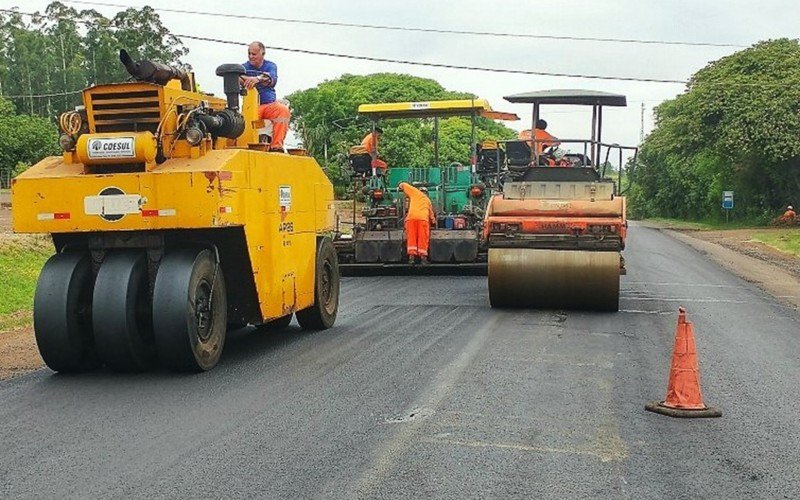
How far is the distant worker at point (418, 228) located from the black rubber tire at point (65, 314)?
30.6ft

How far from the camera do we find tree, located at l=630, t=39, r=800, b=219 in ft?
111

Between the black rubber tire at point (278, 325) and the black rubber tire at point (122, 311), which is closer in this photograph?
the black rubber tire at point (122, 311)

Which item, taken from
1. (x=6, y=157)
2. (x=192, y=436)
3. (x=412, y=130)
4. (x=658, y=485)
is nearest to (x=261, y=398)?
(x=192, y=436)

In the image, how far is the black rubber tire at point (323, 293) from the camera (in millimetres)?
10201

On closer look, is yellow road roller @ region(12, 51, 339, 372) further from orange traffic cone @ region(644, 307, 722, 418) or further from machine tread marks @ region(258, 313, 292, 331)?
orange traffic cone @ region(644, 307, 722, 418)

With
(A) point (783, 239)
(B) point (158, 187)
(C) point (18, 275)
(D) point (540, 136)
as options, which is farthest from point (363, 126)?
(B) point (158, 187)

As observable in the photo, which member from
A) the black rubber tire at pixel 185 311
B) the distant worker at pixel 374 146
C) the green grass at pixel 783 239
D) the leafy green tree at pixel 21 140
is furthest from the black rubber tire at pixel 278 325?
the leafy green tree at pixel 21 140

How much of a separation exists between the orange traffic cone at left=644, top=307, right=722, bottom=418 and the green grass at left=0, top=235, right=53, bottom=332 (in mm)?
8058

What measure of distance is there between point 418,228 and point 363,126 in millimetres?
22078

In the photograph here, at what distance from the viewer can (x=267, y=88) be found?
10062mm

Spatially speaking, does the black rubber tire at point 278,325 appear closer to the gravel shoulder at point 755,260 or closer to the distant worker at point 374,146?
the gravel shoulder at point 755,260

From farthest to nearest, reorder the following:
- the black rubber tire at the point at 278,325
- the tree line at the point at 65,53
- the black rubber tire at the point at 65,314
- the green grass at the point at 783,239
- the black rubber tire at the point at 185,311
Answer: the tree line at the point at 65,53
the green grass at the point at 783,239
the black rubber tire at the point at 278,325
the black rubber tire at the point at 65,314
the black rubber tire at the point at 185,311

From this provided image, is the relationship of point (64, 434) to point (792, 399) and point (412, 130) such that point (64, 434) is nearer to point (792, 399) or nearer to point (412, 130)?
point (792, 399)

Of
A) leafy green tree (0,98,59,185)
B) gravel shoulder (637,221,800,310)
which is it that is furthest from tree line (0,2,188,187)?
gravel shoulder (637,221,800,310)
